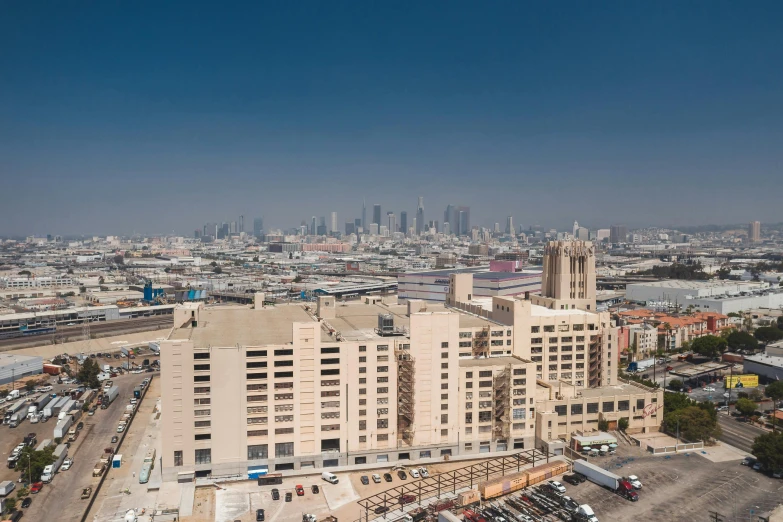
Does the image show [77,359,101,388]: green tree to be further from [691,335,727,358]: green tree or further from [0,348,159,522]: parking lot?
[691,335,727,358]: green tree

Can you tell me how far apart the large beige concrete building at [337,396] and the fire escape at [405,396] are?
0.04m

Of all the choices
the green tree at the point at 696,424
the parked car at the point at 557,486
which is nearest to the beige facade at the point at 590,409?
the green tree at the point at 696,424

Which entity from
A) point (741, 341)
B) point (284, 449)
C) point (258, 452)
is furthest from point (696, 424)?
point (741, 341)

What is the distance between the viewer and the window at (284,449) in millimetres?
22938

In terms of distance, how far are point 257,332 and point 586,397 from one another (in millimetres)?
14803

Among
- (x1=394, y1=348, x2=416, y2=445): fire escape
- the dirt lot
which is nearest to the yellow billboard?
the dirt lot

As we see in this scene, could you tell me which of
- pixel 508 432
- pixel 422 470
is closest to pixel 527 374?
pixel 508 432

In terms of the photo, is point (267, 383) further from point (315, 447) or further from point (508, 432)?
point (508, 432)

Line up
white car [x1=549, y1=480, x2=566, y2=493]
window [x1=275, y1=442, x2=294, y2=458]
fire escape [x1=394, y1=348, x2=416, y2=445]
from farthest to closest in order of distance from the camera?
1. fire escape [x1=394, y1=348, x2=416, y2=445]
2. window [x1=275, y1=442, x2=294, y2=458]
3. white car [x1=549, y1=480, x2=566, y2=493]

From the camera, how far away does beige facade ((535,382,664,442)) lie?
25.5 meters

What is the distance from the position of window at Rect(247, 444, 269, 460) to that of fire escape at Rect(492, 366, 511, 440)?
9.21 metres

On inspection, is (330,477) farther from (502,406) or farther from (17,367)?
(17,367)

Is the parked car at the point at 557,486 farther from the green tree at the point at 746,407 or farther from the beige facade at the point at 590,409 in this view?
the green tree at the point at 746,407

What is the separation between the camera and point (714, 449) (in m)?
25.0
